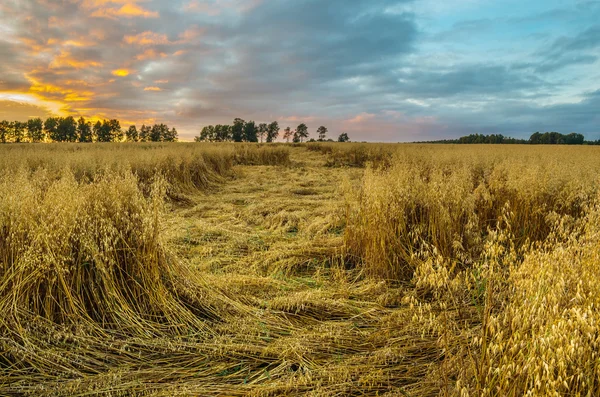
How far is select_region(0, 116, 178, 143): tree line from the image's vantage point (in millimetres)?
57906

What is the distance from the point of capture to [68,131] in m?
61.9

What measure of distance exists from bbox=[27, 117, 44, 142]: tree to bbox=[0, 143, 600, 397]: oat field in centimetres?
7453

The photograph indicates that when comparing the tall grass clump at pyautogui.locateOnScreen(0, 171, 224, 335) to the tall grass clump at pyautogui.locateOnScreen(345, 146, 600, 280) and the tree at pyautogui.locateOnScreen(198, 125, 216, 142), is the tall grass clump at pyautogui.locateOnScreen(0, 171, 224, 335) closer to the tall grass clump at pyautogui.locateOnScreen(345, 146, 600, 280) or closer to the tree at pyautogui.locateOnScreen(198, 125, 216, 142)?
the tall grass clump at pyautogui.locateOnScreen(345, 146, 600, 280)

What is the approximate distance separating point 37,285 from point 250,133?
73.1 meters

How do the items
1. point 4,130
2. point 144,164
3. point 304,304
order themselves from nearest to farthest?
point 304,304 < point 144,164 < point 4,130

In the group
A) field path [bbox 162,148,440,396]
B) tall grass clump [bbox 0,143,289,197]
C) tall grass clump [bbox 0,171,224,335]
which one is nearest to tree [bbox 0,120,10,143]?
tall grass clump [bbox 0,143,289,197]

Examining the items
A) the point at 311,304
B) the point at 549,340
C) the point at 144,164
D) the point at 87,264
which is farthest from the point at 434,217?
the point at 144,164

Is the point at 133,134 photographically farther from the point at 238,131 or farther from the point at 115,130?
the point at 238,131

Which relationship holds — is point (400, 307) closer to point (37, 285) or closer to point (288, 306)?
point (288, 306)

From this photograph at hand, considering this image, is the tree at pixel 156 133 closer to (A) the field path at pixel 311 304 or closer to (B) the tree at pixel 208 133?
(B) the tree at pixel 208 133

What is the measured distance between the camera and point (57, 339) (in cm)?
239

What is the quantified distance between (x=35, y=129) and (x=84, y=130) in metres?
8.32

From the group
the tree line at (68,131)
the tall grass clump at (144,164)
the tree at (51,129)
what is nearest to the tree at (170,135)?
the tree line at (68,131)

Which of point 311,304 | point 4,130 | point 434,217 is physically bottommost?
point 311,304
